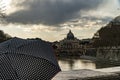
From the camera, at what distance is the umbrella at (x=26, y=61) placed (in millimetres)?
5199

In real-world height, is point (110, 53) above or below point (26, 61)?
below

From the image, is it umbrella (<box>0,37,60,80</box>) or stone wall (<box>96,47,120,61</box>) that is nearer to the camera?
umbrella (<box>0,37,60,80</box>)

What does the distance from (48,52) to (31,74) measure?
2.83 feet

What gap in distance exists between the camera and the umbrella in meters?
5.20

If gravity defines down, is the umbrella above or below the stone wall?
above

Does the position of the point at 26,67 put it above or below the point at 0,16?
below

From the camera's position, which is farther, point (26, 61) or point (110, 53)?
point (110, 53)

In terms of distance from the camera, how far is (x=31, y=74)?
17.1 ft

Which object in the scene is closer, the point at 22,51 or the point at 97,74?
the point at 22,51

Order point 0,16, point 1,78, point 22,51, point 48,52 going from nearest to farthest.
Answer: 1. point 1,78
2. point 22,51
3. point 48,52
4. point 0,16

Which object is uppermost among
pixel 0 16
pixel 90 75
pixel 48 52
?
pixel 0 16

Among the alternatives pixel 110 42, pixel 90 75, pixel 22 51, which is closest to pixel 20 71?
pixel 22 51

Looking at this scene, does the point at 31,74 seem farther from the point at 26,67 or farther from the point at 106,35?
the point at 106,35

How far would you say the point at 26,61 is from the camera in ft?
17.7
